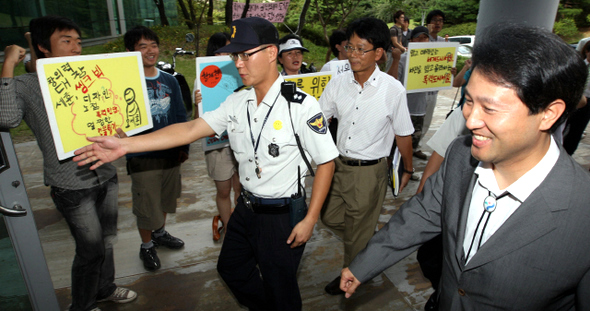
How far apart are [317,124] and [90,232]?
1642 mm

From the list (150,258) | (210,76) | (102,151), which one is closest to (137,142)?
(102,151)

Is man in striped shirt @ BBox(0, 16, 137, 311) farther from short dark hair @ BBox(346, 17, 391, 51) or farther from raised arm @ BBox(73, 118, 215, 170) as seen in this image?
short dark hair @ BBox(346, 17, 391, 51)

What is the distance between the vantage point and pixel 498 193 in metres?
1.40

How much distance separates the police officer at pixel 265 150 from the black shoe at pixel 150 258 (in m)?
1.23

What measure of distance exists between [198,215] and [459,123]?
3071 millimetres

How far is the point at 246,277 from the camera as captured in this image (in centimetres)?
250

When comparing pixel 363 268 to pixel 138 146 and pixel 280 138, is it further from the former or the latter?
pixel 138 146

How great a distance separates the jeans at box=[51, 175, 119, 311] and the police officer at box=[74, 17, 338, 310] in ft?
1.52

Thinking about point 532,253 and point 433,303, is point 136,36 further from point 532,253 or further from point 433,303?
point 532,253

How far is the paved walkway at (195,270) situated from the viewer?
3.01 m

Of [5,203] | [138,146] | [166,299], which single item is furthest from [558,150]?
[166,299]

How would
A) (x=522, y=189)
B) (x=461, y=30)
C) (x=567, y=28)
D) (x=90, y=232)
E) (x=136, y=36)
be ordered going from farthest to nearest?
(x=461, y=30) → (x=567, y=28) → (x=136, y=36) → (x=90, y=232) → (x=522, y=189)

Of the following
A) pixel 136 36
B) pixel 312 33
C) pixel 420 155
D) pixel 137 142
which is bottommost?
pixel 420 155

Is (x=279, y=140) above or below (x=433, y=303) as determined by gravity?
above
